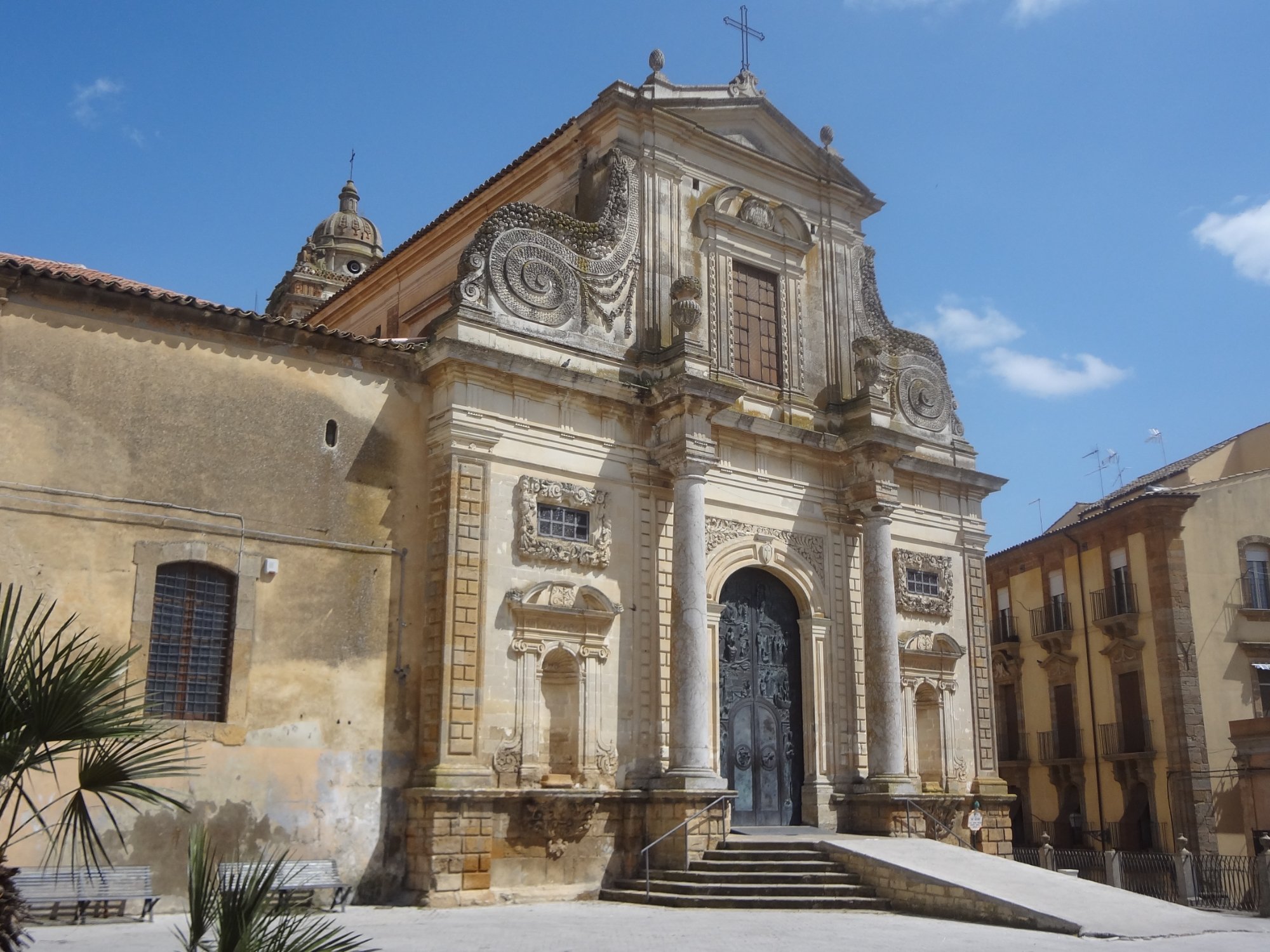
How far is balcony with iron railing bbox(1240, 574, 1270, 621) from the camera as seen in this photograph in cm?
2859

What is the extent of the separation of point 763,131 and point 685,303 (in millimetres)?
4598

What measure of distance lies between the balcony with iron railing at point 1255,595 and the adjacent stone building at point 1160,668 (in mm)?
30

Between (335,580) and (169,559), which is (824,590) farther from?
(169,559)

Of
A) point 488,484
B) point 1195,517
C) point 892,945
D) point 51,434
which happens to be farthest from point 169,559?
point 1195,517

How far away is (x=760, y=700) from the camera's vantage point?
62.8 feet

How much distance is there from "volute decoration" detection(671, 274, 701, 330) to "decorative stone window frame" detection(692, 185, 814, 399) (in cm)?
71

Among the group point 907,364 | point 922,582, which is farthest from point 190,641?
point 907,364

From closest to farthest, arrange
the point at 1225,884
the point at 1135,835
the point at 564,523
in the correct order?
the point at 564,523 < the point at 1225,884 < the point at 1135,835

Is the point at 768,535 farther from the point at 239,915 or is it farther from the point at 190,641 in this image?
the point at 239,915

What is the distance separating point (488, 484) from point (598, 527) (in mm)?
1834

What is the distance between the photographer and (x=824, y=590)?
65.5 feet

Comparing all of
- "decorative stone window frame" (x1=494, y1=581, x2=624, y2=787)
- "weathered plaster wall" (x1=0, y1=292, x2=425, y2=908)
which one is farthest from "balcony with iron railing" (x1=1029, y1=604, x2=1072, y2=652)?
"weathered plaster wall" (x1=0, y1=292, x2=425, y2=908)

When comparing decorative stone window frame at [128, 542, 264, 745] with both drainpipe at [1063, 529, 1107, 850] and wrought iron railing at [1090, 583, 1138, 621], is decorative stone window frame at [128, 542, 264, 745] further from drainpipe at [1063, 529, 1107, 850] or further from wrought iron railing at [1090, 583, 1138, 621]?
drainpipe at [1063, 529, 1107, 850]

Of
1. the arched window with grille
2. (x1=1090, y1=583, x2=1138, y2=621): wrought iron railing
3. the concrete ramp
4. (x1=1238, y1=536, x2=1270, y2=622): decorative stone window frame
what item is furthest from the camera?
(x1=1090, y1=583, x2=1138, y2=621): wrought iron railing
